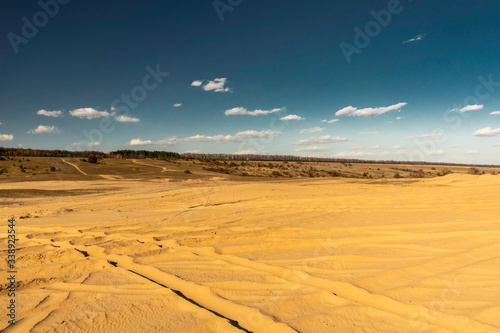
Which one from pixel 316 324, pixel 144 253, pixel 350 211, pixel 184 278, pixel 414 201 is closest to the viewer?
pixel 316 324

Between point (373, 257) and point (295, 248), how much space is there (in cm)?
126

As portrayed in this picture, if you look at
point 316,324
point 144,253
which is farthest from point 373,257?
point 144,253

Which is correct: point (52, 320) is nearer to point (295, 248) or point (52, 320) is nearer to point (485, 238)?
point (295, 248)

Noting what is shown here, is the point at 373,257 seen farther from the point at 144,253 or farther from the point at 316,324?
the point at 144,253

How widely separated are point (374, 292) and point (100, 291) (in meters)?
3.06

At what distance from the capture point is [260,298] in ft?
9.57

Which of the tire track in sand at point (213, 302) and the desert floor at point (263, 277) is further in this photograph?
the desert floor at point (263, 277)

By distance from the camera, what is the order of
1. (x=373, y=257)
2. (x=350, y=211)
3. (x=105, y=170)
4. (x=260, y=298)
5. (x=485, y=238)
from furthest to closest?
(x=105, y=170) < (x=350, y=211) < (x=485, y=238) < (x=373, y=257) < (x=260, y=298)

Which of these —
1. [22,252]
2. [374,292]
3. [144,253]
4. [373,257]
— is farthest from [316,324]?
[22,252]

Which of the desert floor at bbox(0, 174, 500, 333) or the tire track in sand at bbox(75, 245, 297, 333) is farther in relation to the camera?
the desert floor at bbox(0, 174, 500, 333)

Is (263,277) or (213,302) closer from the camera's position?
(213,302)

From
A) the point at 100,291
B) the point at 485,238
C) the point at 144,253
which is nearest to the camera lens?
the point at 100,291

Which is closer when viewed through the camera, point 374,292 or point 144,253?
point 374,292

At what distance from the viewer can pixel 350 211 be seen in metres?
8.06
